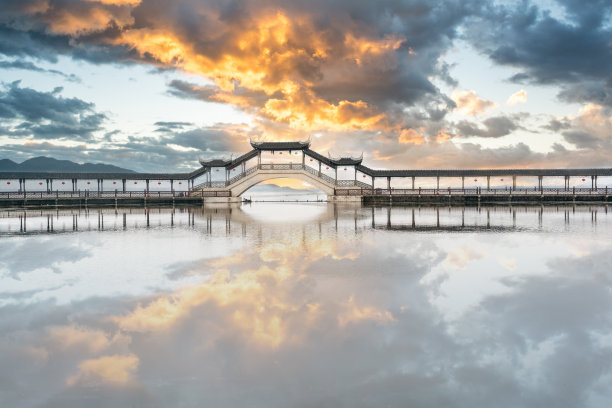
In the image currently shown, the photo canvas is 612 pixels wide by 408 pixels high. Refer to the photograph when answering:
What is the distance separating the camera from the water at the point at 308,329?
5578 millimetres

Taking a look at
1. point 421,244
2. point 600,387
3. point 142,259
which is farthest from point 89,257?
point 600,387

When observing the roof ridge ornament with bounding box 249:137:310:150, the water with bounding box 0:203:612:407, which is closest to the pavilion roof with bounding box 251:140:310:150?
the roof ridge ornament with bounding box 249:137:310:150

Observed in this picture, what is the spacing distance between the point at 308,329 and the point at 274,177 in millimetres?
45450

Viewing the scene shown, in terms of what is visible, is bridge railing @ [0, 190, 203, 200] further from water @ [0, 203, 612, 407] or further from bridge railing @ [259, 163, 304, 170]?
water @ [0, 203, 612, 407]

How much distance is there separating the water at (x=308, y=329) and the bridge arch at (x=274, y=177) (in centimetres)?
3700

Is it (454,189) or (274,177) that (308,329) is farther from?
(454,189)

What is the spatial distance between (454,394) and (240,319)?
4436 millimetres

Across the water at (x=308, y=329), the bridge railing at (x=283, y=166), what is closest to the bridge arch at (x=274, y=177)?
the bridge railing at (x=283, y=166)

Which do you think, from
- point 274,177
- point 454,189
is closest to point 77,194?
point 274,177

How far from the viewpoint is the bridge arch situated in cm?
5259

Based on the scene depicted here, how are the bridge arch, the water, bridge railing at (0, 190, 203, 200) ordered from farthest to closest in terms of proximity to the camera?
the bridge arch → bridge railing at (0, 190, 203, 200) → the water

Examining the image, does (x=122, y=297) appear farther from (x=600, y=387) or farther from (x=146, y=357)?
(x=600, y=387)

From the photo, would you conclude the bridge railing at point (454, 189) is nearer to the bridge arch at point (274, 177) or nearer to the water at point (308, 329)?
the bridge arch at point (274, 177)

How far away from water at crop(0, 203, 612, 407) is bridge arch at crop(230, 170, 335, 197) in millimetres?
36996
